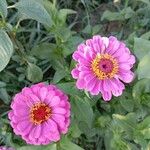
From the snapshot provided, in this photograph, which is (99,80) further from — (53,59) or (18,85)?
(18,85)

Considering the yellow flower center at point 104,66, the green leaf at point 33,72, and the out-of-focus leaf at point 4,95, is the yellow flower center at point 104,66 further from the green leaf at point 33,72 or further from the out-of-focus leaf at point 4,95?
the out-of-focus leaf at point 4,95

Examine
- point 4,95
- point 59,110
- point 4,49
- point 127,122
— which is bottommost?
point 4,95

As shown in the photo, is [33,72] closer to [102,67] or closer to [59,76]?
[59,76]

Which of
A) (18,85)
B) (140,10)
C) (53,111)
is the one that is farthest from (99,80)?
(140,10)

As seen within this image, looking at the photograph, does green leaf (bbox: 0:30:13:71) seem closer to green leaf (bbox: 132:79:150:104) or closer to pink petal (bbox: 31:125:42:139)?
pink petal (bbox: 31:125:42:139)

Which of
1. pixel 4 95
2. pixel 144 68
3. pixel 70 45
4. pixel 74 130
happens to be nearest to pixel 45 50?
pixel 70 45

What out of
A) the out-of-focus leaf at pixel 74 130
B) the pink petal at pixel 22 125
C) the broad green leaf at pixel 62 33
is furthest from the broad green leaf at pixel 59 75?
the pink petal at pixel 22 125
